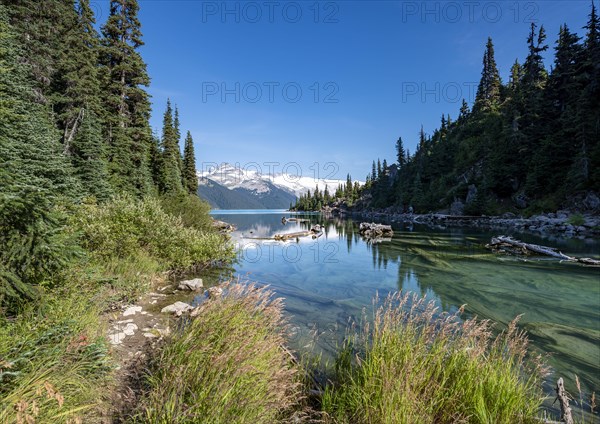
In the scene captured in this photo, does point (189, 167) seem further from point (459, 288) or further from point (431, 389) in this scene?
point (431, 389)

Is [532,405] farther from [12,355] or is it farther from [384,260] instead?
[384,260]

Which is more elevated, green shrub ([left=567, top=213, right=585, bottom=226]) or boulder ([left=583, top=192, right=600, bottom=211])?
boulder ([left=583, top=192, right=600, bottom=211])

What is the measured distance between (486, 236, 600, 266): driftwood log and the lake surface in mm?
1130

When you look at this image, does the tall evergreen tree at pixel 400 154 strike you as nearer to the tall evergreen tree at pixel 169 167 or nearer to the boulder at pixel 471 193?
the boulder at pixel 471 193

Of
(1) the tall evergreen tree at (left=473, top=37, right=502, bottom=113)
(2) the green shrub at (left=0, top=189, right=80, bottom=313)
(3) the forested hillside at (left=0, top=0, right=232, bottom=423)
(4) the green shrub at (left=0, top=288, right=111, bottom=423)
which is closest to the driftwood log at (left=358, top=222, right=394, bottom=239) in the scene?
(3) the forested hillside at (left=0, top=0, right=232, bottom=423)

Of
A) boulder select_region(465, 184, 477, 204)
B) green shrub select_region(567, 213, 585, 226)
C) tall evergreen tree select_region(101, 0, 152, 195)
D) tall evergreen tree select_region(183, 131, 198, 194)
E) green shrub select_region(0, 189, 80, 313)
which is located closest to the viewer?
green shrub select_region(0, 189, 80, 313)

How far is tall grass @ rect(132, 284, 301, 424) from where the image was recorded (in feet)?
9.82

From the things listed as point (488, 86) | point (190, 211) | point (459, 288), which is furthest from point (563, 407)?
point (488, 86)

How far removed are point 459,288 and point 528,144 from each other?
57.9 m

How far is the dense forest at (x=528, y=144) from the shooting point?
141 ft

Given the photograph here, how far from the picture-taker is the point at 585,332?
349 inches

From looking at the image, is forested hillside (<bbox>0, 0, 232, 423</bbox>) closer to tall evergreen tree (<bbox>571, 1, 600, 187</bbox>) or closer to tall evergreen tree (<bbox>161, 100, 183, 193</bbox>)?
tall evergreen tree (<bbox>161, 100, 183, 193</bbox>)

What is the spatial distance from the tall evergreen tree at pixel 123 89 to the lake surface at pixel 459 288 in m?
16.1

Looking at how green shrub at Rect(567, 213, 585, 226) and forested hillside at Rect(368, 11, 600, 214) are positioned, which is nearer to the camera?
green shrub at Rect(567, 213, 585, 226)
